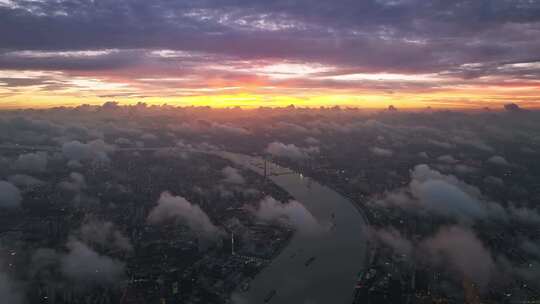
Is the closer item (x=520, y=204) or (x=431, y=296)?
(x=431, y=296)

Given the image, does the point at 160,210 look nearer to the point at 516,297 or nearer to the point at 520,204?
the point at 516,297

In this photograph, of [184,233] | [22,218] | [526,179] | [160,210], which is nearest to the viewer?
[184,233]

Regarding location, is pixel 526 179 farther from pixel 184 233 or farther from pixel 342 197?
pixel 184 233

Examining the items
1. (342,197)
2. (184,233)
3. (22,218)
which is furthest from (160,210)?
(342,197)

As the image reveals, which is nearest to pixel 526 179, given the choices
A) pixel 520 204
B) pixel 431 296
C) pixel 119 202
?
pixel 520 204

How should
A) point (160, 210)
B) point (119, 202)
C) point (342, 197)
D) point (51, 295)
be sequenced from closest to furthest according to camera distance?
point (51, 295)
point (160, 210)
point (119, 202)
point (342, 197)

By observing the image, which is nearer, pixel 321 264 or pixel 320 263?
pixel 321 264
